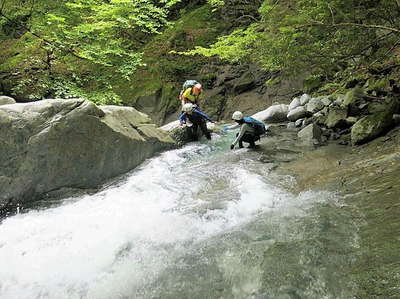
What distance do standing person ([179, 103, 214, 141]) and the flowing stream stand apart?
386cm

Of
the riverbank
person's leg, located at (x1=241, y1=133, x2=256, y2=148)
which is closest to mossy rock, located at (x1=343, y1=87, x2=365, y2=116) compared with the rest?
the riverbank

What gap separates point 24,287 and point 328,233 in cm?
296

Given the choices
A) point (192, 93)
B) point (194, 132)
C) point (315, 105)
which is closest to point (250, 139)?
point (194, 132)

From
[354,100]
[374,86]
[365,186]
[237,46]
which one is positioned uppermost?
[237,46]

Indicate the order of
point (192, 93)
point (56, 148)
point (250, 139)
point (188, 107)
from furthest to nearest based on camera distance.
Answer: point (192, 93) < point (188, 107) < point (250, 139) < point (56, 148)

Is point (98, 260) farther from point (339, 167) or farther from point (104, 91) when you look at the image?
point (104, 91)

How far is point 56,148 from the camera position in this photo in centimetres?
582

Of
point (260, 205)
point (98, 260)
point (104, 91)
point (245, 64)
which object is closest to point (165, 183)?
point (260, 205)

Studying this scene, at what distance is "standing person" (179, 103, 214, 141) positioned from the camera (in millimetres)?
9284

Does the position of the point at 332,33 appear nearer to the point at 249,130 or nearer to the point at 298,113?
the point at 249,130

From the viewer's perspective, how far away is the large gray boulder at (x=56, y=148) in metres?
5.46

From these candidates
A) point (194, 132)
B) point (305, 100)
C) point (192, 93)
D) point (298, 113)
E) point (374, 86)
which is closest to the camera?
point (374, 86)

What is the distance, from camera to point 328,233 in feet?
11.0

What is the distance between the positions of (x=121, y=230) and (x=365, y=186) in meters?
3.07
